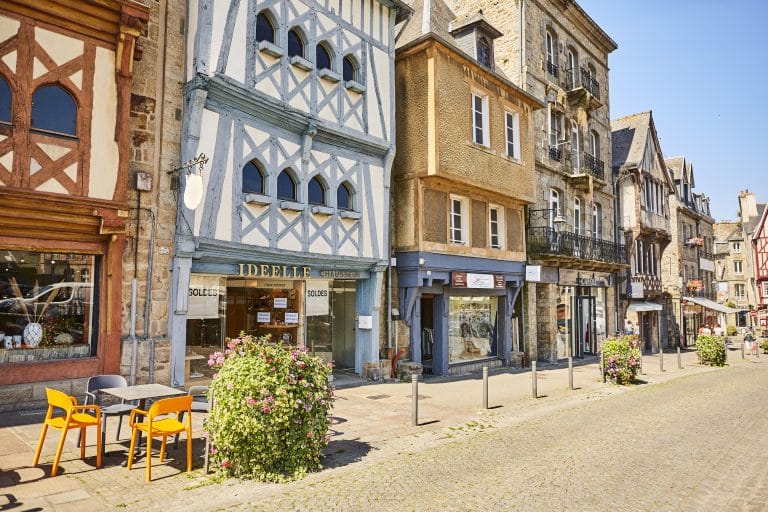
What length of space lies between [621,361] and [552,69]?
1271 cm

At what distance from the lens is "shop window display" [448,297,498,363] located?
16.6m

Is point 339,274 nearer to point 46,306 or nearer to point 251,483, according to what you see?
point 46,306

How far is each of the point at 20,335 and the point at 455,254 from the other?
1088cm

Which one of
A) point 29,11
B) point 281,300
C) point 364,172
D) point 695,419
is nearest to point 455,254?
point 364,172

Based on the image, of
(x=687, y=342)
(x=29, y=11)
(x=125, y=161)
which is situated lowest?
(x=687, y=342)

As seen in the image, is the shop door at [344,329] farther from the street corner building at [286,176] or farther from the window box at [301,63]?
the window box at [301,63]

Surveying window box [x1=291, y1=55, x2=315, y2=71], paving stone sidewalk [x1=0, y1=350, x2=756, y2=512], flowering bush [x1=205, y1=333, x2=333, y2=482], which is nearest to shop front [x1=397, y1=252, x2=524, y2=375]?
paving stone sidewalk [x1=0, y1=350, x2=756, y2=512]

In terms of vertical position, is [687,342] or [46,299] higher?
[46,299]

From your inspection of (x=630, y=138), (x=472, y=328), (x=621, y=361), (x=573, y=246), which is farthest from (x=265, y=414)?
(x=630, y=138)

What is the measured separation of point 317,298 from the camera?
13188 mm

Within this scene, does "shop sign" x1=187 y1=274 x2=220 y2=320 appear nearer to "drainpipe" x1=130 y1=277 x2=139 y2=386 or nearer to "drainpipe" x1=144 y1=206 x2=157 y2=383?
"drainpipe" x1=144 y1=206 x2=157 y2=383

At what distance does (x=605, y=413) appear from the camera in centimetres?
1070

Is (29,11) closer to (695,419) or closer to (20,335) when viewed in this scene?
(20,335)

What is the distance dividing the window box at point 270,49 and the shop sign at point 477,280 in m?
7.74
